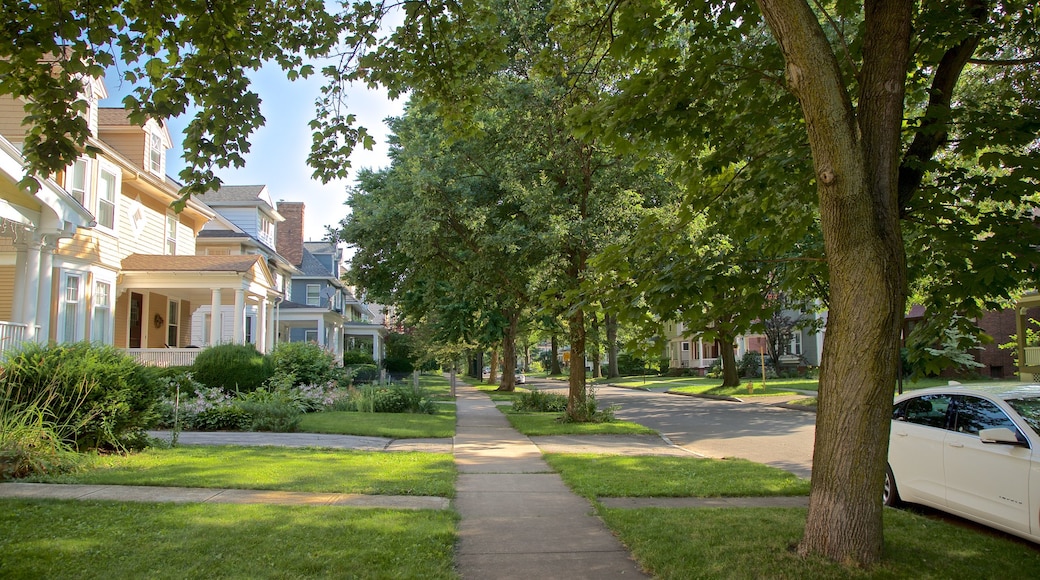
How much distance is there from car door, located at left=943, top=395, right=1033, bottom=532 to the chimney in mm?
39297

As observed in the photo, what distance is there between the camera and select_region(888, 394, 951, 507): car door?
714 centimetres

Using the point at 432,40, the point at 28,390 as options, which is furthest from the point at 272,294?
the point at 432,40

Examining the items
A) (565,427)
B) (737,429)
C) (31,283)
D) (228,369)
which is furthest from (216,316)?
(737,429)

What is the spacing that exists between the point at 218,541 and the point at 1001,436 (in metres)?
6.68

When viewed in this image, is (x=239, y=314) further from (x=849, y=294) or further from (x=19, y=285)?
(x=849, y=294)

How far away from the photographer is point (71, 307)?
17141 mm

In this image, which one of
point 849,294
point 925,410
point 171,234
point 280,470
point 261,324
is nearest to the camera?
point 849,294

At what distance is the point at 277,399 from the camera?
15195 millimetres

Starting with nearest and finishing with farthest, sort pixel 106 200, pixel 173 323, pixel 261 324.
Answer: pixel 106 200 < pixel 173 323 < pixel 261 324

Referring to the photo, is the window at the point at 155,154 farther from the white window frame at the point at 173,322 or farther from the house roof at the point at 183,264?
the white window frame at the point at 173,322

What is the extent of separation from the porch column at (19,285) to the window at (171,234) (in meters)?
7.14

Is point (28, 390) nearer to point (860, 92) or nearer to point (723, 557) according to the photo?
point (723, 557)

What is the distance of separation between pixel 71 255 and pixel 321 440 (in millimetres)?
9046

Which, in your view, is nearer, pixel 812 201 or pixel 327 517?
pixel 327 517
